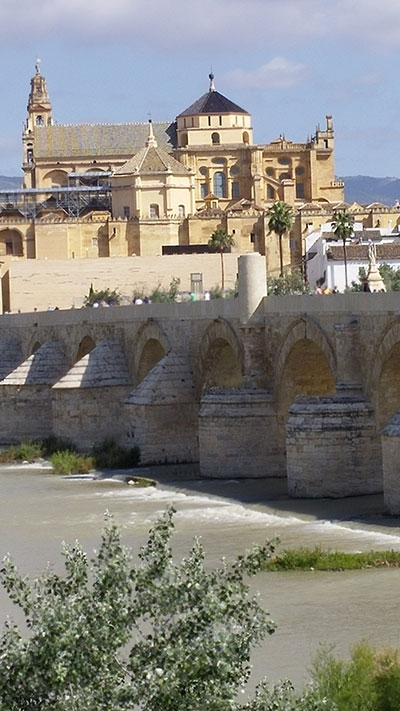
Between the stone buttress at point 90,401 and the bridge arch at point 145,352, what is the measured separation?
447 mm

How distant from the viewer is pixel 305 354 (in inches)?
1294

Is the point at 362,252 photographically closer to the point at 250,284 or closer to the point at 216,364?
the point at 216,364

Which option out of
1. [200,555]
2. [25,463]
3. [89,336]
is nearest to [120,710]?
[200,555]

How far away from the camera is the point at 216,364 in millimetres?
37344

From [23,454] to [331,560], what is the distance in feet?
65.8

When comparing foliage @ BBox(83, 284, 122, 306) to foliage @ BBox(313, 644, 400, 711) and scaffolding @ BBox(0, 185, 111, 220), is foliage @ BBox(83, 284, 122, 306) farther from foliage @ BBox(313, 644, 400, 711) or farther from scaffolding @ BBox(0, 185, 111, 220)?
foliage @ BBox(313, 644, 400, 711)

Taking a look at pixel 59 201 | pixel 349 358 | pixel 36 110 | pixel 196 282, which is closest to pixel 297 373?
pixel 349 358

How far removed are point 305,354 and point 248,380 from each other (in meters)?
1.52

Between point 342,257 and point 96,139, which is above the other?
point 96,139

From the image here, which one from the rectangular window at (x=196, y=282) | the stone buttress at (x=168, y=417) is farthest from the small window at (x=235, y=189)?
the stone buttress at (x=168, y=417)

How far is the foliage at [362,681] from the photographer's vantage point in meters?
14.1

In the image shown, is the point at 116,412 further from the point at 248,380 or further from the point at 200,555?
the point at 200,555

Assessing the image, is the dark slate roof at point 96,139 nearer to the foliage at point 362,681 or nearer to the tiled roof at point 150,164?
the tiled roof at point 150,164

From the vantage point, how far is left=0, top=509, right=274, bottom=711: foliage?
11.0 metres
